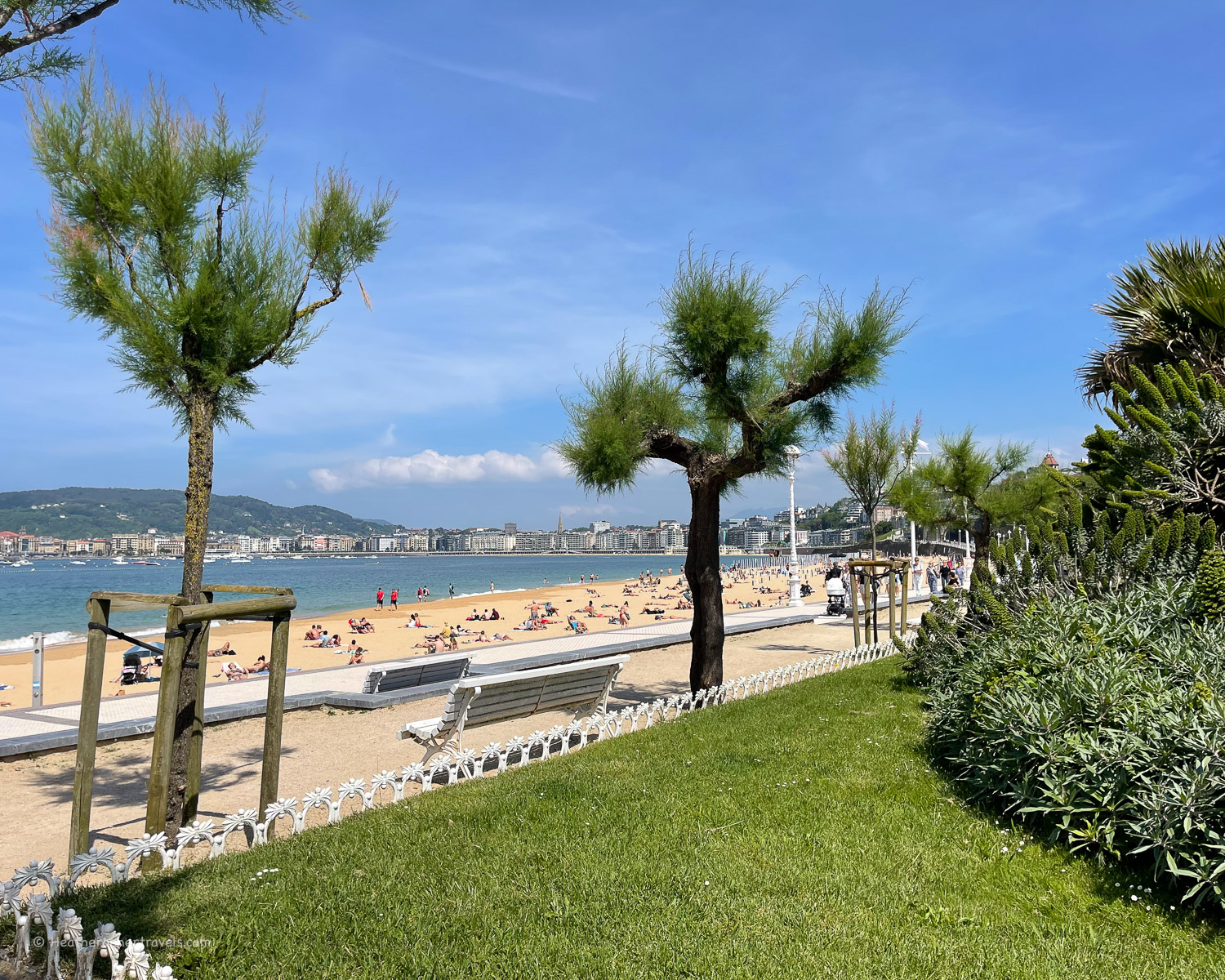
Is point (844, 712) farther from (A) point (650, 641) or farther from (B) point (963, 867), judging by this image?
(A) point (650, 641)

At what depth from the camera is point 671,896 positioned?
3564mm

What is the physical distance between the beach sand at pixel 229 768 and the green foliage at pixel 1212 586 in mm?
6007

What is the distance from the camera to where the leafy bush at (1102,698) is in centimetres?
354

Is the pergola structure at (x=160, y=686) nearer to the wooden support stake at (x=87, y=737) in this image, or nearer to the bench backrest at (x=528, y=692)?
the wooden support stake at (x=87, y=737)

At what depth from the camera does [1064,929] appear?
10.9 ft

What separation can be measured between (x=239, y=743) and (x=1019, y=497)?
20.3m

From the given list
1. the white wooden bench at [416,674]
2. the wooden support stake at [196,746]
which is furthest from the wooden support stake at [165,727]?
the white wooden bench at [416,674]

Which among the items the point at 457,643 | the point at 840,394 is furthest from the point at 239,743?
the point at 457,643

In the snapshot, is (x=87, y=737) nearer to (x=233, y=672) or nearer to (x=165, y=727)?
(x=165, y=727)

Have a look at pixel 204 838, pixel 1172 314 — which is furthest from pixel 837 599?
pixel 204 838

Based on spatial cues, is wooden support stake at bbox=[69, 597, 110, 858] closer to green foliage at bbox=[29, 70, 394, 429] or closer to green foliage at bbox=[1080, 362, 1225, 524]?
green foliage at bbox=[29, 70, 394, 429]

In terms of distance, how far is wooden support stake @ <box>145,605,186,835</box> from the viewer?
4.19m

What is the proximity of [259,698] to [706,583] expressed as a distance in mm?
6005

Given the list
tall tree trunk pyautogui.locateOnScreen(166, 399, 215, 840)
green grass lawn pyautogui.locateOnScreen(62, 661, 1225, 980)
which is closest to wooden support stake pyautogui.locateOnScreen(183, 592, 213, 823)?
tall tree trunk pyautogui.locateOnScreen(166, 399, 215, 840)
